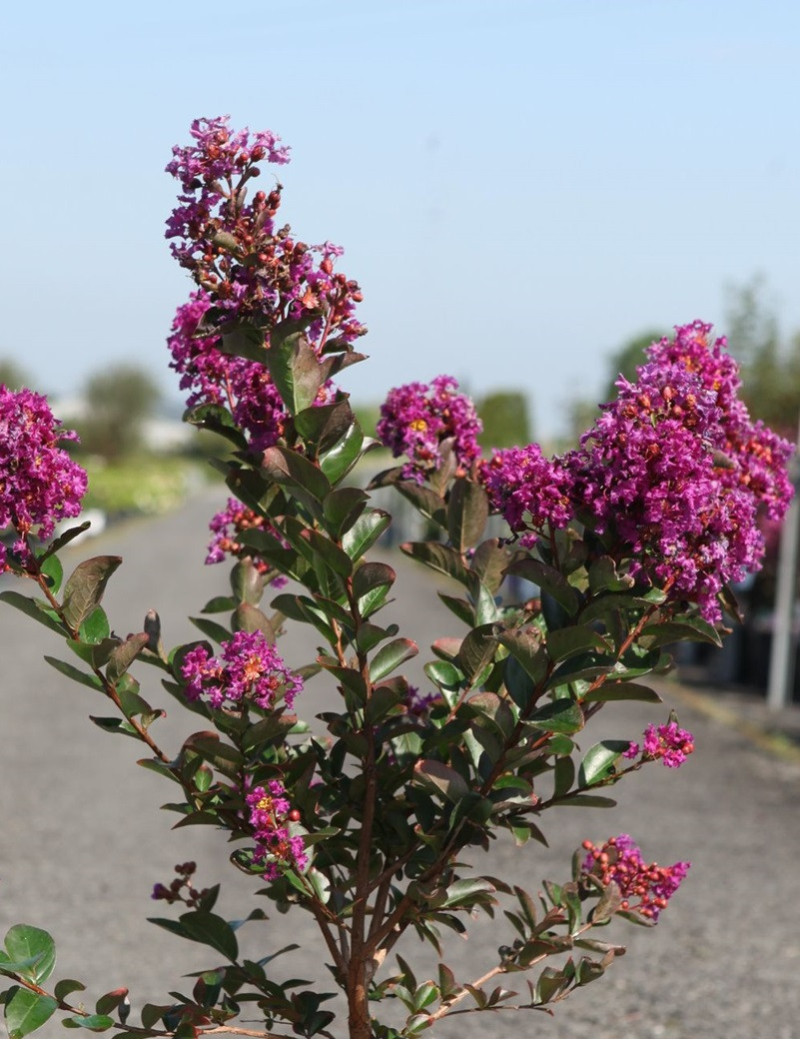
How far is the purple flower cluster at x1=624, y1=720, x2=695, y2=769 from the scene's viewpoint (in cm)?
202

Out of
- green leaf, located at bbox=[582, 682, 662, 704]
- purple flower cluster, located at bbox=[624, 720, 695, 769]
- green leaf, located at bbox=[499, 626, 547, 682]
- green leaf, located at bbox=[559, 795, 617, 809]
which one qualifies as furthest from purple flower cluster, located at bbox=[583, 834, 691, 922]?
green leaf, located at bbox=[499, 626, 547, 682]

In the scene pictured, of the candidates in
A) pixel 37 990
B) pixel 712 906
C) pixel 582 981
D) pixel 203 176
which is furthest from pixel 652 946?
pixel 203 176

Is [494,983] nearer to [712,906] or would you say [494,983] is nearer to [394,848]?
Result: [712,906]

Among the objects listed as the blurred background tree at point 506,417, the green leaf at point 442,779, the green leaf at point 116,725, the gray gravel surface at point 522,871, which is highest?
the blurred background tree at point 506,417

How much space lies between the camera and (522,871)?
23.1 ft

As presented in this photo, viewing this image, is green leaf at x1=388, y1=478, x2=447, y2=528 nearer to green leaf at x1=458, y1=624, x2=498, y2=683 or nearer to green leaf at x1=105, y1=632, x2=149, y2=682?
green leaf at x1=458, y1=624, x2=498, y2=683

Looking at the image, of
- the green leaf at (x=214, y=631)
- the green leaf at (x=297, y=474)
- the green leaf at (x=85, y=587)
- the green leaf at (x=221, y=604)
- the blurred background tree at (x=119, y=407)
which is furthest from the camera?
the blurred background tree at (x=119, y=407)

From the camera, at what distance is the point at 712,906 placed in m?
6.64

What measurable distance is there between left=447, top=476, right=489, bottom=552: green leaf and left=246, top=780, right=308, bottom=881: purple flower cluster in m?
0.48

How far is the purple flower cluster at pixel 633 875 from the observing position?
7.48 feet

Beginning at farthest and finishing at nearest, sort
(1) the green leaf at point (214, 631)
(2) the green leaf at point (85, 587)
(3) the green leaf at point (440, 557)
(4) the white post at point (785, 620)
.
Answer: (4) the white post at point (785, 620), (1) the green leaf at point (214, 631), (3) the green leaf at point (440, 557), (2) the green leaf at point (85, 587)

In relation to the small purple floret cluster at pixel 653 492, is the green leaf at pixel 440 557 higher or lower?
lower

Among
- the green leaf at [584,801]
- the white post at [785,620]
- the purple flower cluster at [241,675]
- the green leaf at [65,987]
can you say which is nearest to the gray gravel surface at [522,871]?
the white post at [785,620]

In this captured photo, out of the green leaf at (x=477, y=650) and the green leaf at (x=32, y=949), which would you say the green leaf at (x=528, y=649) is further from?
the green leaf at (x=32, y=949)
